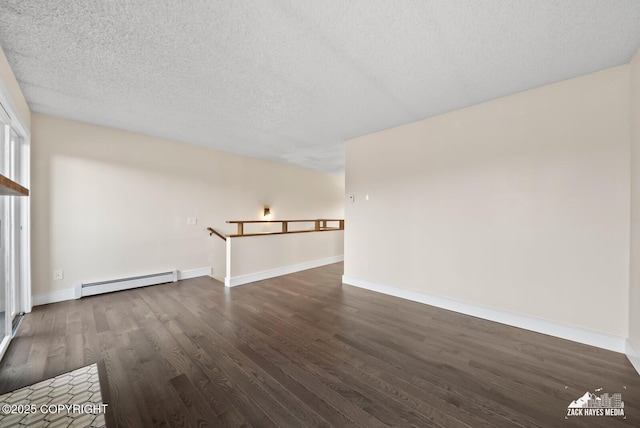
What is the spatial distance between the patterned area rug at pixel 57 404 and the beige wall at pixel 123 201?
234cm

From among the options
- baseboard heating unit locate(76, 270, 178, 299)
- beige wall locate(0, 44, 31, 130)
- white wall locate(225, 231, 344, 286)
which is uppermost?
beige wall locate(0, 44, 31, 130)

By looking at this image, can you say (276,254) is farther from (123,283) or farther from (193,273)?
(123,283)

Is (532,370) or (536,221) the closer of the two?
(532,370)

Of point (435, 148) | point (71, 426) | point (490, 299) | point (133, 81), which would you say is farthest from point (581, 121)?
point (71, 426)

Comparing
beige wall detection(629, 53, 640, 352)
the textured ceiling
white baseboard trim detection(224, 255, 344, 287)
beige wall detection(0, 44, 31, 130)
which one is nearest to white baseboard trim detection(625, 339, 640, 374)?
beige wall detection(629, 53, 640, 352)

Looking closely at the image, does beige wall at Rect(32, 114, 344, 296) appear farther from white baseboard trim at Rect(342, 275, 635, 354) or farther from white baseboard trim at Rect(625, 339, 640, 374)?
white baseboard trim at Rect(625, 339, 640, 374)

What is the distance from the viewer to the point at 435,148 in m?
3.18

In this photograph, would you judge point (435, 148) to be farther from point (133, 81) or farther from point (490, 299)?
point (133, 81)

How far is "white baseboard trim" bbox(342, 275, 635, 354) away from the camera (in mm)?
2151

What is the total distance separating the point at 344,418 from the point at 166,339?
6.10ft

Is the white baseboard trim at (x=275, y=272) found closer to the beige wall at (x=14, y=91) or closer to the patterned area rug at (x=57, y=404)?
the patterned area rug at (x=57, y=404)

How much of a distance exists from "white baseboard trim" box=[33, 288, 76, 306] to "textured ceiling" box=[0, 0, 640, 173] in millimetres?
2431

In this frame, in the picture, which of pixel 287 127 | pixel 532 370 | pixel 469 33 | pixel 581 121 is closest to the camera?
pixel 469 33

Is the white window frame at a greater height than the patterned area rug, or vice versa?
the white window frame
